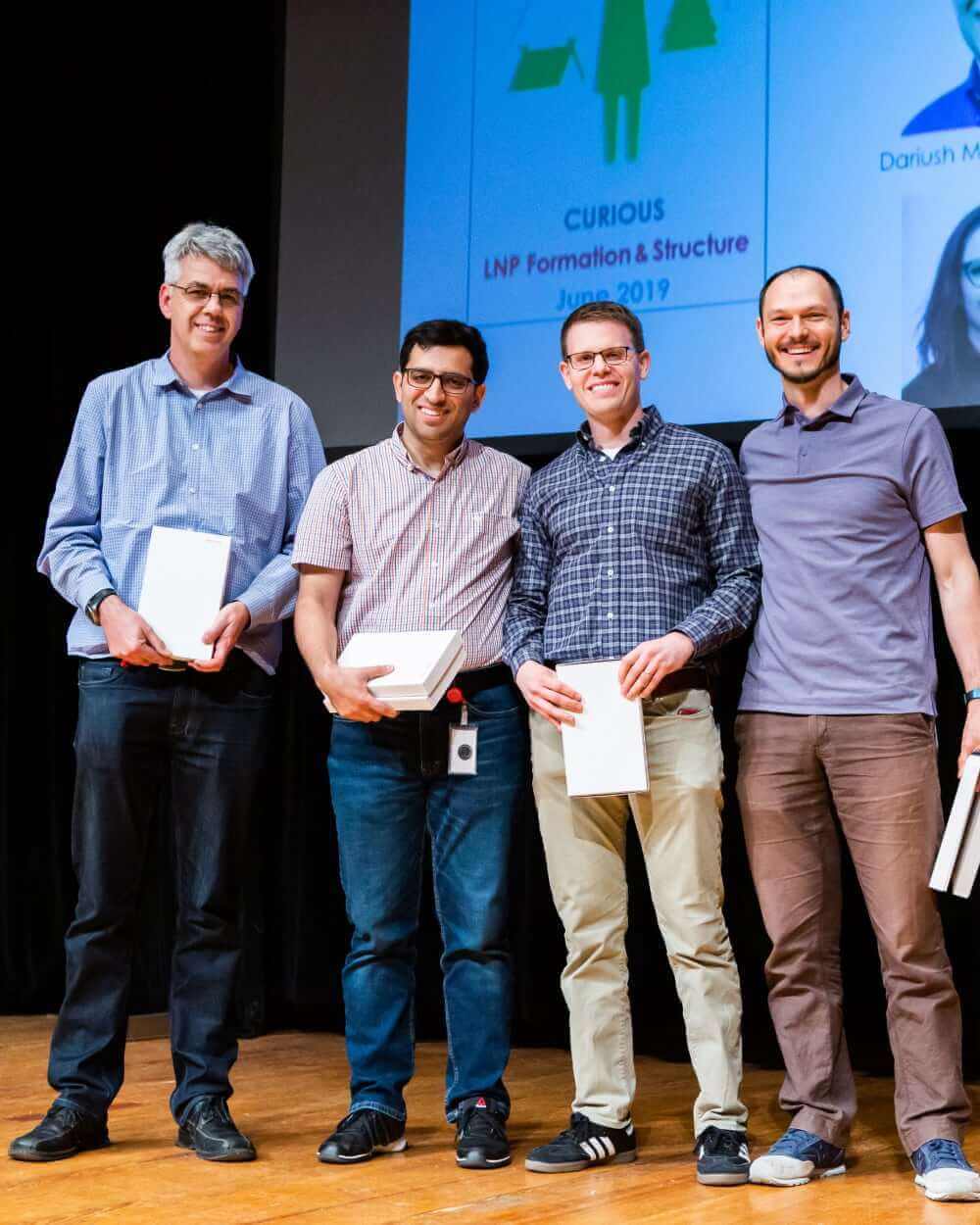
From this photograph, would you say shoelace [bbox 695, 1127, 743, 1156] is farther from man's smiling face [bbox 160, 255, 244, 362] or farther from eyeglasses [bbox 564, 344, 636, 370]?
man's smiling face [bbox 160, 255, 244, 362]

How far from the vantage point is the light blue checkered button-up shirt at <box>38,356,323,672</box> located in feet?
9.30

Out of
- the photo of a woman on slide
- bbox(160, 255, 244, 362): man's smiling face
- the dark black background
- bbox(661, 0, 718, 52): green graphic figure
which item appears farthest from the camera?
the dark black background

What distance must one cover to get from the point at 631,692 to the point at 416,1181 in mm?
911

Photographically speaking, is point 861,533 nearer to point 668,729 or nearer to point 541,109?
point 668,729

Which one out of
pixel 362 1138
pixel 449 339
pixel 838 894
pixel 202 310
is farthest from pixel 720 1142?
pixel 202 310

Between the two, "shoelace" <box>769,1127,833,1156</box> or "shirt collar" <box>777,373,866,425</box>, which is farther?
"shirt collar" <box>777,373,866,425</box>

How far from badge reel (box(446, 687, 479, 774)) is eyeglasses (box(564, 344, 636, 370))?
0.64m

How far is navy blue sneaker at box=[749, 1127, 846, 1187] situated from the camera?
255 cm

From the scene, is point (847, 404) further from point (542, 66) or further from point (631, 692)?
point (542, 66)

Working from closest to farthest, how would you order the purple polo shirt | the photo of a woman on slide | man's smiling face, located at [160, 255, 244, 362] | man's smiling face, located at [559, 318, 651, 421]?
the purple polo shirt, man's smiling face, located at [559, 318, 651, 421], man's smiling face, located at [160, 255, 244, 362], the photo of a woman on slide

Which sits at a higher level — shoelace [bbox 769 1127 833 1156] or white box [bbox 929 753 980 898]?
white box [bbox 929 753 980 898]

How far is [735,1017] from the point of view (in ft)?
8.78

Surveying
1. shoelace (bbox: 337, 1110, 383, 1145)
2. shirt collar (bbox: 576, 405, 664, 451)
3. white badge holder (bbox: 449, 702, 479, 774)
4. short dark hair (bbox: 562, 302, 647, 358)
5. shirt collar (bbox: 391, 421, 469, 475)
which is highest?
short dark hair (bbox: 562, 302, 647, 358)

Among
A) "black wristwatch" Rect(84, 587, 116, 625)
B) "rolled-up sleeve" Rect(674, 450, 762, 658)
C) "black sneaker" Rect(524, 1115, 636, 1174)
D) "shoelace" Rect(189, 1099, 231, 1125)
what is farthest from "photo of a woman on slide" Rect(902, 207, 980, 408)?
"shoelace" Rect(189, 1099, 231, 1125)
